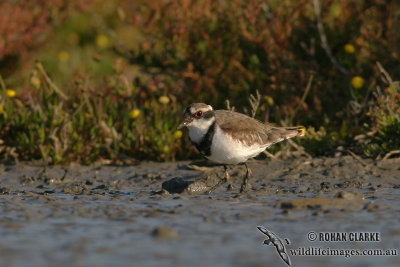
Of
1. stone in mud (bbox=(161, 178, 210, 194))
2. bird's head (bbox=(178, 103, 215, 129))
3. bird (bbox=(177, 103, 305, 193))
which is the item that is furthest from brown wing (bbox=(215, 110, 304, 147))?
stone in mud (bbox=(161, 178, 210, 194))

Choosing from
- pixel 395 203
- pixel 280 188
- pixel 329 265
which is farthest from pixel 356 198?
pixel 329 265

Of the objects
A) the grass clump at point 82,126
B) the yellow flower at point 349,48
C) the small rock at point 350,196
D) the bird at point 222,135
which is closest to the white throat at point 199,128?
the bird at point 222,135

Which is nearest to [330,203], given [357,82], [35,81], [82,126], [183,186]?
[183,186]

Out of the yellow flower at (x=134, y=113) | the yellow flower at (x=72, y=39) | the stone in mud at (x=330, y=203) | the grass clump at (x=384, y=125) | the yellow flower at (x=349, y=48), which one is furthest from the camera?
the yellow flower at (x=72, y=39)

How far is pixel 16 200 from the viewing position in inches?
250

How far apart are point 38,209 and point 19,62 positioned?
6446 mm

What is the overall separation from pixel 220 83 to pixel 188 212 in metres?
3.61

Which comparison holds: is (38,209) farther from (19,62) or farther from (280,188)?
(19,62)

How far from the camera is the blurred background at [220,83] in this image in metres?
8.31

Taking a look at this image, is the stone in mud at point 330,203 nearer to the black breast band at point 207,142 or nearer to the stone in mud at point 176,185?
the black breast band at point 207,142

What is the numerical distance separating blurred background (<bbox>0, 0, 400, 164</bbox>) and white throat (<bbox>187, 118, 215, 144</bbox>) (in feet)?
5.11

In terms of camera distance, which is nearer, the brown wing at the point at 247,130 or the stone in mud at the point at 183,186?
the brown wing at the point at 247,130

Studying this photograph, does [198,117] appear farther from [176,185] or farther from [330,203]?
[330,203]

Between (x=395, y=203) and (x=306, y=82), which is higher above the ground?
(x=306, y=82)
